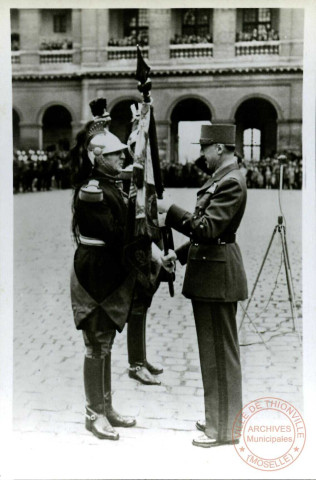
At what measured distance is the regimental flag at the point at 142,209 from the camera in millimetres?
3211

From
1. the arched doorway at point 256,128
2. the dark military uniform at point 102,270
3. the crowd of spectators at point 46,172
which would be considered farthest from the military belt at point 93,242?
the crowd of spectators at point 46,172

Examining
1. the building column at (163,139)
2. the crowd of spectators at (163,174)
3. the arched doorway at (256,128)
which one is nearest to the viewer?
the arched doorway at (256,128)

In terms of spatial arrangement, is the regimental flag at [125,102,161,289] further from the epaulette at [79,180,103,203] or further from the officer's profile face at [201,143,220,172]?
the officer's profile face at [201,143,220,172]

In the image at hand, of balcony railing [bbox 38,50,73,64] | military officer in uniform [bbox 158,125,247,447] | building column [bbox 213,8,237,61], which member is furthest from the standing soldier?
balcony railing [bbox 38,50,73,64]

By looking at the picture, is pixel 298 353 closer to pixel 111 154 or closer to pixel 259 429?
pixel 259 429

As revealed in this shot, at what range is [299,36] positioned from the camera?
377 centimetres

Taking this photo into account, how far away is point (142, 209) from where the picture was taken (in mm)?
3207

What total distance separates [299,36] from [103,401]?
2597mm

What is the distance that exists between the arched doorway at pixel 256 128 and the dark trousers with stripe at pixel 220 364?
6.31m

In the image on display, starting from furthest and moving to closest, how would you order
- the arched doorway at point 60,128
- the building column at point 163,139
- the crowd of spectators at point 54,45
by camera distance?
the arched doorway at point 60,128, the building column at point 163,139, the crowd of spectators at point 54,45

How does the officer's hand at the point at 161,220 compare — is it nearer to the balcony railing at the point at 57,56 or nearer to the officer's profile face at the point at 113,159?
the officer's profile face at the point at 113,159

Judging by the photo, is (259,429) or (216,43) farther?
(216,43)

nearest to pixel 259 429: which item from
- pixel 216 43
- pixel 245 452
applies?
pixel 245 452

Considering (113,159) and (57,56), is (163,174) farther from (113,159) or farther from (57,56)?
(113,159)
